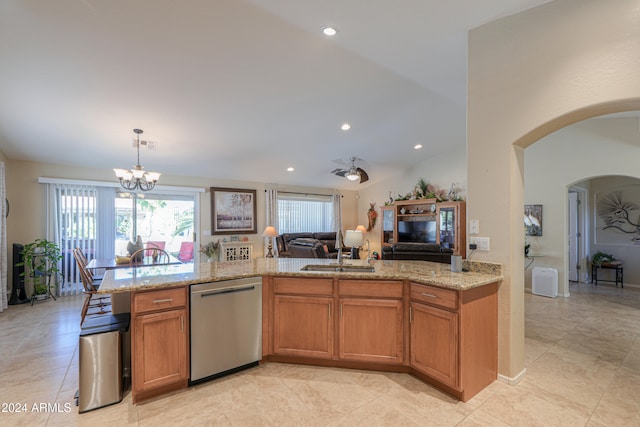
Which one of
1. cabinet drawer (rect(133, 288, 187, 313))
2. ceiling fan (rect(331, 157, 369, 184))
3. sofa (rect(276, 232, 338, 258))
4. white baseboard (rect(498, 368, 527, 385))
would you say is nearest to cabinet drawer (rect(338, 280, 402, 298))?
white baseboard (rect(498, 368, 527, 385))

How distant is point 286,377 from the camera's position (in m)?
2.47

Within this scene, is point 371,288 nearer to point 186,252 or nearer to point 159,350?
point 159,350

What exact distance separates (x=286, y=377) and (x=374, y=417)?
0.85 meters

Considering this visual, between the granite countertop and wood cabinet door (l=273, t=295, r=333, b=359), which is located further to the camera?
wood cabinet door (l=273, t=295, r=333, b=359)

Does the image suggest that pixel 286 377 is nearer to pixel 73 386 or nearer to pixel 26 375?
pixel 73 386

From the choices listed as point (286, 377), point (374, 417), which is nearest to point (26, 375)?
point (286, 377)

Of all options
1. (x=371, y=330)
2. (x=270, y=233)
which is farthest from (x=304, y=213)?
(x=371, y=330)

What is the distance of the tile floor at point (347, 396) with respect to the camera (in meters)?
1.93

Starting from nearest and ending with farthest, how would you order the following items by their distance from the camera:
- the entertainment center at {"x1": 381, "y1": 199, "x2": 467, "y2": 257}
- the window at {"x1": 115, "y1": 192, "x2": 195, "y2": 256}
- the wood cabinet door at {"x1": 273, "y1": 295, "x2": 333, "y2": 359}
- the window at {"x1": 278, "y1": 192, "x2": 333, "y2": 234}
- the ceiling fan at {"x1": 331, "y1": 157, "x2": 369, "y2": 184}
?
1. the wood cabinet door at {"x1": 273, "y1": 295, "x2": 333, "y2": 359}
2. the window at {"x1": 115, "y1": 192, "x2": 195, "y2": 256}
3. the ceiling fan at {"x1": 331, "y1": 157, "x2": 369, "y2": 184}
4. the entertainment center at {"x1": 381, "y1": 199, "x2": 467, "y2": 257}
5. the window at {"x1": 278, "y1": 192, "x2": 333, "y2": 234}

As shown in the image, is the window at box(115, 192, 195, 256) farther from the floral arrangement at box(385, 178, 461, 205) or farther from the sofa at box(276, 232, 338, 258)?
the floral arrangement at box(385, 178, 461, 205)

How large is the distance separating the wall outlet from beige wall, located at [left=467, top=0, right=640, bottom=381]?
1.9 inches

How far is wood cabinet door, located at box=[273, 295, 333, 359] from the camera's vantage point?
8.43 ft

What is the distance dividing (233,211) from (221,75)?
436cm

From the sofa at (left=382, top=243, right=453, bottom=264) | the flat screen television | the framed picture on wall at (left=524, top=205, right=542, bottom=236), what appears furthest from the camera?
the flat screen television
